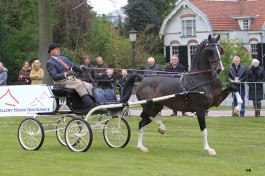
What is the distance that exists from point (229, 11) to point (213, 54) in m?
61.9

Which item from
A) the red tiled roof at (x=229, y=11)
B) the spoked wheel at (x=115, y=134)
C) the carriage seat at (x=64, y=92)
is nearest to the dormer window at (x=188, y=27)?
the red tiled roof at (x=229, y=11)

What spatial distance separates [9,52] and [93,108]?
113 ft

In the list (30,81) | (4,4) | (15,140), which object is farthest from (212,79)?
(4,4)

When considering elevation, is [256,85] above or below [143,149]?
above

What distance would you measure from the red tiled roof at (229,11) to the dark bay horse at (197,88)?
56.8m

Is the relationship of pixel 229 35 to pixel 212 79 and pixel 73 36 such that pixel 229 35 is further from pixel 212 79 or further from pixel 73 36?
pixel 212 79

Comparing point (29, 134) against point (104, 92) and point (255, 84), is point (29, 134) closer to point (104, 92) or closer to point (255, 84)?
point (104, 92)

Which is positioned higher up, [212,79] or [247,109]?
[212,79]

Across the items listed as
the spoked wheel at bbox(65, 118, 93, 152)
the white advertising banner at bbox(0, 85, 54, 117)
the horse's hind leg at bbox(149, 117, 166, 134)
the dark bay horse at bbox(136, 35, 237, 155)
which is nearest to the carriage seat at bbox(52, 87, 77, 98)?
the spoked wheel at bbox(65, 118, 93, 152)

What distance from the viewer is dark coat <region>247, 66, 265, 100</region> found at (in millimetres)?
23984

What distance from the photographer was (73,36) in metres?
56.7

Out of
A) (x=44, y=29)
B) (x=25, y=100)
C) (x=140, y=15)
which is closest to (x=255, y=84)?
(x=25, y=100)

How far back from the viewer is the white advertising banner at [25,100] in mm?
21547

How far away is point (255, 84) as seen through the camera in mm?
23922
